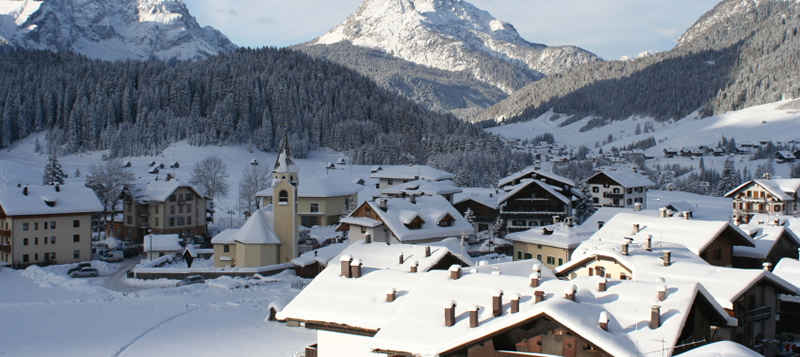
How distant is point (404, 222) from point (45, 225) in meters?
24.9

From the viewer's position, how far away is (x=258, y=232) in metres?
41.1

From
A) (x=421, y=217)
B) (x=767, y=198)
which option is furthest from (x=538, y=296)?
(x=767, y=198)

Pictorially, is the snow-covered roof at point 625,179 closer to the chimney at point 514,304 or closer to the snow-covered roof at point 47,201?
the snow-covered roof at point 47,201

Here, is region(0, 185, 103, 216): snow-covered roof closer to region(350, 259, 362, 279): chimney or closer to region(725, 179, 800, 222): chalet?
region(350, 259, 362, 279): chimney

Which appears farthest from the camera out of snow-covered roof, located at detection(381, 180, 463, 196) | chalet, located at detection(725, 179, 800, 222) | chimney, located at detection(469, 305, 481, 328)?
snow-covered roof, located at detection(381, 180, 463, 196)

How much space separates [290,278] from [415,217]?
8.49 metres

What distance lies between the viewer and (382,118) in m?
155

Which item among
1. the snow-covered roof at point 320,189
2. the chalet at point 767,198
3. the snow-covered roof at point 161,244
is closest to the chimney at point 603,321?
the snow-covered roof at point 161,244

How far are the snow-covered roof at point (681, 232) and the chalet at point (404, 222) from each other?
527 inches

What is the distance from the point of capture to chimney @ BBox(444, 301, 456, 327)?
39.4ft

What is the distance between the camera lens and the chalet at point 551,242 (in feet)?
113

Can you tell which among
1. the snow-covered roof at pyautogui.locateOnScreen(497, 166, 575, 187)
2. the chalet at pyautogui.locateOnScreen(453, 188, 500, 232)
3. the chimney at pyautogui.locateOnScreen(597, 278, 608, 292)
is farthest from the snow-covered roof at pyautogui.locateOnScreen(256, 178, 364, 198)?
the chimney at pyautogui.locateOnScreen(597, 278, 608, 292)

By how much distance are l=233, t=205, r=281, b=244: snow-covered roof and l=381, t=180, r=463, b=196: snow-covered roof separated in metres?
18.9

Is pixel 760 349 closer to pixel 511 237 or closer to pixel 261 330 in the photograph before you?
pixel 261 330
